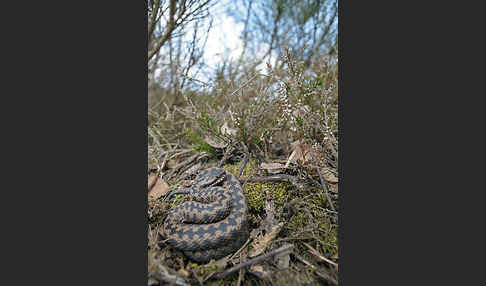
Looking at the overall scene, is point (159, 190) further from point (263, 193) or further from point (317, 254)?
point (317, 254)

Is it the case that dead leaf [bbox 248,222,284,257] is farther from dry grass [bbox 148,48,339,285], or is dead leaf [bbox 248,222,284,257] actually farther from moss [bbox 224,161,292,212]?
moss [bbox 224,161,292,212]

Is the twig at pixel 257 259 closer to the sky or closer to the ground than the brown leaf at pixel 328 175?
closer to the ground

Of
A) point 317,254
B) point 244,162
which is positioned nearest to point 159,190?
point 244,162

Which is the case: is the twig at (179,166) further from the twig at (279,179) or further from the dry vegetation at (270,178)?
the twig at (279,179)

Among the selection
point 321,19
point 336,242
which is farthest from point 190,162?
point 321,19

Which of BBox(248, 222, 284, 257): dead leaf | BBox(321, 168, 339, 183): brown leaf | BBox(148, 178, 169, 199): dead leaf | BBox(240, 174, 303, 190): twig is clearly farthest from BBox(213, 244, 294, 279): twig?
BBox(148, 178, 169, 199): dead leaf

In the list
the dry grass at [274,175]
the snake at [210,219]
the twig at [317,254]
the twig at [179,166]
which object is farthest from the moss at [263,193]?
the twig at [179,166]
